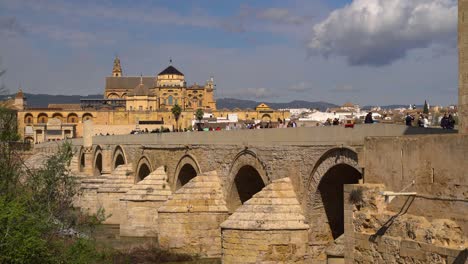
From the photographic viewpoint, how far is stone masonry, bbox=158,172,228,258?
1869 cm

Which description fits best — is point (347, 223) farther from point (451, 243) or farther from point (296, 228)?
point (296, 228)

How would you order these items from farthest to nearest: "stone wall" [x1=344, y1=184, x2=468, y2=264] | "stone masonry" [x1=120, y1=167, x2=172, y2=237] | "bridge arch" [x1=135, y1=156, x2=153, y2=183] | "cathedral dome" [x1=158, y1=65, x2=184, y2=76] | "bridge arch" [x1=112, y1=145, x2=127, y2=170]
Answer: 1. "cathedral dome" [x1=158, y1=65, x2=184, y2=76]
2. "bridge arch" [x1=112, y1=145, x2=127, y2=170]
3. "bridge arch" [x1=135, y1=156, x2=153, y2=183]
4. "stone masonry" [x1=120, y1=167, x2=172, y2=237]
5. "stone wall" [x1=344, y1=184, x2=468, y2=264]

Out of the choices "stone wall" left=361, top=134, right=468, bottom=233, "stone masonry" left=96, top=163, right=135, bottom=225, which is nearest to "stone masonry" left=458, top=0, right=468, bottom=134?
"stone wall" left=361, top=134, right=468, bottom=233

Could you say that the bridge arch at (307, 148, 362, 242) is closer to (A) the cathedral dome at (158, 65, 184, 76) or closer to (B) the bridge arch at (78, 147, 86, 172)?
(B) the bridge arch at (78, 147, 86, 172)

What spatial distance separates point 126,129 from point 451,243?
227ft

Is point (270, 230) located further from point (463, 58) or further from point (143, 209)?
point (143, 209)

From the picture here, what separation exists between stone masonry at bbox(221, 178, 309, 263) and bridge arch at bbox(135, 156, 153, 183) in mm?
12559

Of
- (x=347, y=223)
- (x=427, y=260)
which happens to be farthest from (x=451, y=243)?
(x=347, y=223)

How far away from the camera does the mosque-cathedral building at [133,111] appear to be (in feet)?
270

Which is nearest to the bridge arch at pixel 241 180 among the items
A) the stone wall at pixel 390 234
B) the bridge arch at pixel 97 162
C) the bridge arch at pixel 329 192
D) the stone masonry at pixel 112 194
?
the bridge arch at pixel 329 192

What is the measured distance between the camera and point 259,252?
1466 cm

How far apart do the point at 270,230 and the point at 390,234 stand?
210 inches

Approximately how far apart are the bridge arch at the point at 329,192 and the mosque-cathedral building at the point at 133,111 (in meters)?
58.8

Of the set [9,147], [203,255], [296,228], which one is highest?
[9,147]
